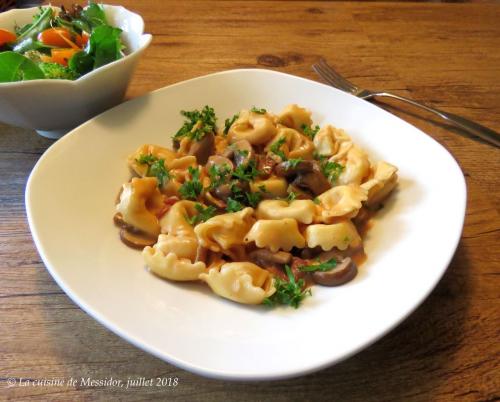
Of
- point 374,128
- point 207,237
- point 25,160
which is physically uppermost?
point 374,128

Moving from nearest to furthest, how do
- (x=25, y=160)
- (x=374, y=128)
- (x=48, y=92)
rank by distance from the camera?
(x=48, y=92) → (x=374, y=128) → (x=25, y=160)

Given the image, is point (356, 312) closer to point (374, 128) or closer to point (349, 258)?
point (349, 258)

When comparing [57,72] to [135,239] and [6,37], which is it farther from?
[135,239]

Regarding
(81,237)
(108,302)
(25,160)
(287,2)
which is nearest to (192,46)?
(287,2)

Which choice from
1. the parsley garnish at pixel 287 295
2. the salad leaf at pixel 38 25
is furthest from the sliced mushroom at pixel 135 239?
the salad leaf at pixel 38 25

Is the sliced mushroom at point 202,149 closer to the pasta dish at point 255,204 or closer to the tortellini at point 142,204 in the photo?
the pasta dish at point 255,204

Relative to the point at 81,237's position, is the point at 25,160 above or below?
below

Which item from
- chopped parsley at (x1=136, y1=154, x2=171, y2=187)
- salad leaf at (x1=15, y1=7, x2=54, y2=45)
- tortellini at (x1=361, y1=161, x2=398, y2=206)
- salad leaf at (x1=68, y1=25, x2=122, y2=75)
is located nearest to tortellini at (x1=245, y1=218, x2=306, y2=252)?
tortellini at (x1=361, y1=161, x2=398, y2=206)
